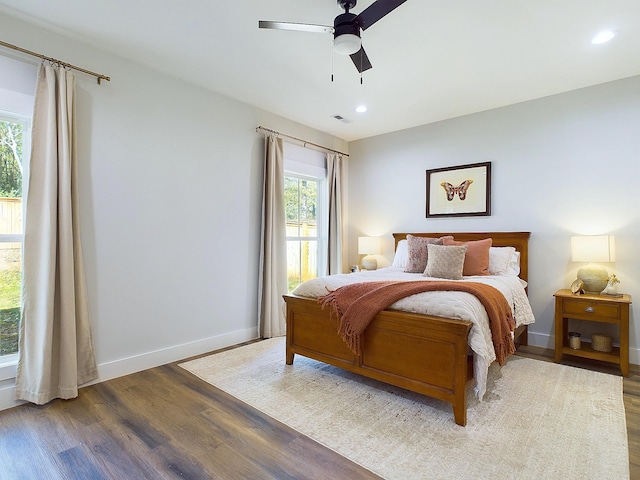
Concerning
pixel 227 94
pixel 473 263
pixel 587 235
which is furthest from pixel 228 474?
pixel 587 235

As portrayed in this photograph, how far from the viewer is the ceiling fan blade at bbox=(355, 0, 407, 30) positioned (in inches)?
70.4

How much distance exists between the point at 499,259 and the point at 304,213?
2481 mm

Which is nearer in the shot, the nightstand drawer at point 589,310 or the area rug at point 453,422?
the area rug at point 453,422

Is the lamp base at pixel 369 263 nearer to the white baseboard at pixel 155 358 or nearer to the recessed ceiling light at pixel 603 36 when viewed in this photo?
the white baseboard at pixel 155 358

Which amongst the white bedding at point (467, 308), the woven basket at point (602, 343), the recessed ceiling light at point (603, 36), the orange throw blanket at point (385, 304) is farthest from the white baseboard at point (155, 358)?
the recessed ceiling light at point (603, 36)

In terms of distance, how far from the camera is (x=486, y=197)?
4039 millimetres

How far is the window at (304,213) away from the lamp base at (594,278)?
116 inches

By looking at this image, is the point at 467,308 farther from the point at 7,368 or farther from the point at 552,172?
the point at 7,368

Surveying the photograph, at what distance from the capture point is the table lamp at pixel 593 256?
3.08 meters

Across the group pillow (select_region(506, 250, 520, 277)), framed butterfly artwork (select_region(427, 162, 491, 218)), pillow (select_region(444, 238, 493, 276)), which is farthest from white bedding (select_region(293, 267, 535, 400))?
framed butterfly artwork (select_region(427, 162, 491, 218))

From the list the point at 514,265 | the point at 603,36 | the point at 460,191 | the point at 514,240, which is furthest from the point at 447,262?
the point at 603,36

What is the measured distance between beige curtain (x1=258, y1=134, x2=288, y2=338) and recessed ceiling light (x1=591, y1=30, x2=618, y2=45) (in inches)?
118

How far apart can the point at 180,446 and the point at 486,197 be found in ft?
12.6

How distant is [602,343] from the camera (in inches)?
122
